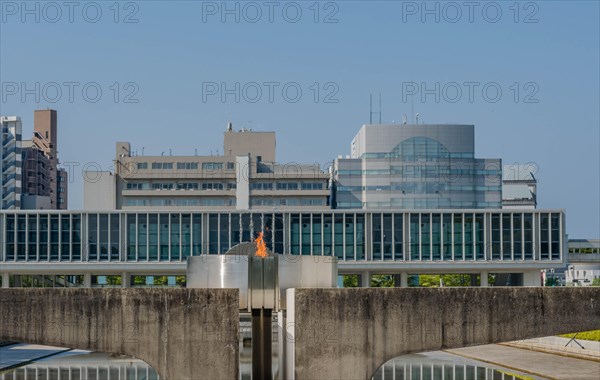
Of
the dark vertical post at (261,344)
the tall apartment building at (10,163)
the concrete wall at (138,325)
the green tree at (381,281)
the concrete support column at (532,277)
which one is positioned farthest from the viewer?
the tall apartment building at (10,163)

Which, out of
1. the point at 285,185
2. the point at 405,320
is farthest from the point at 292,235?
the point at 405,320

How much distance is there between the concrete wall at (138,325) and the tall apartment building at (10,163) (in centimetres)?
12538

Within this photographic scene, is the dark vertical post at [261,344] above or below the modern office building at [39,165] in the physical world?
below

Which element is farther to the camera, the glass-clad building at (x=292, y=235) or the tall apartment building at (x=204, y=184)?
the tall apartment building at (x=204, y=184)

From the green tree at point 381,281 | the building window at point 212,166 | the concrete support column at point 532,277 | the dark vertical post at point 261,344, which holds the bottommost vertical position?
the green tree at point 381,281

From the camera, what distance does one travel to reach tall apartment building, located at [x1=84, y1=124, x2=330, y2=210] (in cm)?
13212

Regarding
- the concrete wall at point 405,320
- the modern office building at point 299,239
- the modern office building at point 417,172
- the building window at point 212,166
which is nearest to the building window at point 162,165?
the building window at point 212,166

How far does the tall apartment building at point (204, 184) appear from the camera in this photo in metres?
132

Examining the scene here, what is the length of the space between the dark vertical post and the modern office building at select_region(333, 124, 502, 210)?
11137 centimetres

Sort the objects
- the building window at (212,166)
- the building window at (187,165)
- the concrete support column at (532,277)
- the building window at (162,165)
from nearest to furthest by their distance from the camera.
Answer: the concrete support column at (532,277) < the building window at (162,165) < the building window at (187,165) < the building window at (212,166)

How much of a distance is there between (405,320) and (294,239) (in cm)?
6467

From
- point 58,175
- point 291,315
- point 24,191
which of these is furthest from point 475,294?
point 58,175

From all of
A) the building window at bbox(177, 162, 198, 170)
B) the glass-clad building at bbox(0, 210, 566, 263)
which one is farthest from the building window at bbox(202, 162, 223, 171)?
the glass-clad building at bbox(0, 210, 566, 263)

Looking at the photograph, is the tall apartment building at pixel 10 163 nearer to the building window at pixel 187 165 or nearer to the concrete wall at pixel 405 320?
the building window at pixel 187 165
